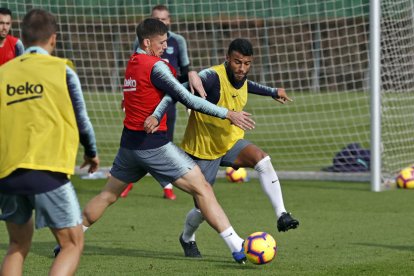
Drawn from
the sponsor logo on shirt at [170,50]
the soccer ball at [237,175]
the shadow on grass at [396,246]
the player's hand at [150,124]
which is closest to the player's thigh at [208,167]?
the player's hand at [150,124]

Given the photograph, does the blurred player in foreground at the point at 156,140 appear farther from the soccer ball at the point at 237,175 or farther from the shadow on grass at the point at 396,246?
the soccer ball at the point at 237,175

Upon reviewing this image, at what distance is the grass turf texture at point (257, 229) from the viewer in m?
7.62

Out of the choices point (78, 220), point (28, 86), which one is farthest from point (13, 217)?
point (28, 86)

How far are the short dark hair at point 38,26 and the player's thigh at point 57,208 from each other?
2.62 feet

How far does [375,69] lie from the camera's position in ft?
41.1

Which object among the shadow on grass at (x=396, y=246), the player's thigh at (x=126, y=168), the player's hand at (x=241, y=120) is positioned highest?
the player's hand at (x=241, y=120)

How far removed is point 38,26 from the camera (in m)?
5.50

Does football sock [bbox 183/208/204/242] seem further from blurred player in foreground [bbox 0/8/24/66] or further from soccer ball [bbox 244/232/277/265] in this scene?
blurred player in foreground [bbox 0/8/24/66]

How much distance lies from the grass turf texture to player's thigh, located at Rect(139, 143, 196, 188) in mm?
692

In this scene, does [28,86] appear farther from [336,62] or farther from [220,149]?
[336,62]

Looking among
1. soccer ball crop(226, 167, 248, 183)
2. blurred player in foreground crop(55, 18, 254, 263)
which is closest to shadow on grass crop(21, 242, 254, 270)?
blurred player in foreground crop(55, 18, 254, 263)

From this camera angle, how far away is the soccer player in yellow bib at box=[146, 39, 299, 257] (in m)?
8.09

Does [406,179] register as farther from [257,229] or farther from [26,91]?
[26,91]

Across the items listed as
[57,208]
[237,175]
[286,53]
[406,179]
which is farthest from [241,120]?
[286,53]
